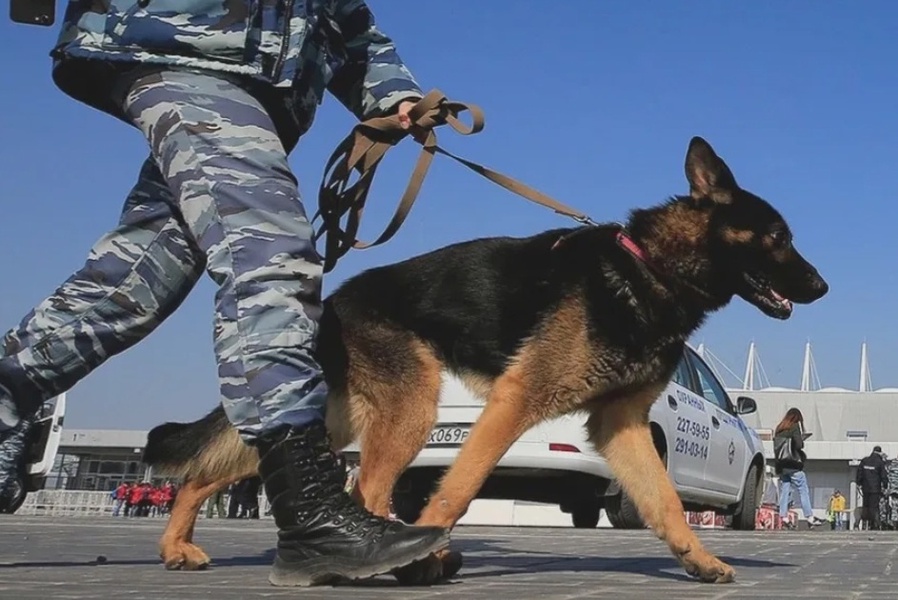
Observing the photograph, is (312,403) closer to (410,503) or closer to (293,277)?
(293,277)

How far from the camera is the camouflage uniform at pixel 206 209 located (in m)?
3.34

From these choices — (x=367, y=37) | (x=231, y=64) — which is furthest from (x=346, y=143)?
(x=231, y=64)

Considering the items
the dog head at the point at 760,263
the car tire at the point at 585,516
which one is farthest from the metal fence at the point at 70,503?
the dog head at the point at 760,263

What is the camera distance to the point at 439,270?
179 inches

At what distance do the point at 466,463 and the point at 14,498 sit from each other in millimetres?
1926

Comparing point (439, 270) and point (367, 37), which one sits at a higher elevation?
point (367, 37)

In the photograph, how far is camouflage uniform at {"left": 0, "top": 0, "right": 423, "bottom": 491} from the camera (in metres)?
3.34

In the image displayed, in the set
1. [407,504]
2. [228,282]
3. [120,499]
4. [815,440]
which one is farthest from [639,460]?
[815,440]

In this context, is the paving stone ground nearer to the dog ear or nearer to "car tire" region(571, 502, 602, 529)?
the dog ear

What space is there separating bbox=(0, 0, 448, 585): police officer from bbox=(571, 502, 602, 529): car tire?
9334 mm

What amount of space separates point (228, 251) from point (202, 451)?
1.18m

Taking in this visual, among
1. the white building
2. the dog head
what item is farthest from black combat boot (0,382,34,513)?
the white building

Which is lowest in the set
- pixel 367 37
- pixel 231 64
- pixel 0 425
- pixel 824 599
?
pixel 824 599

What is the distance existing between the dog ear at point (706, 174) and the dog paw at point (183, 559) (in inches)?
108
